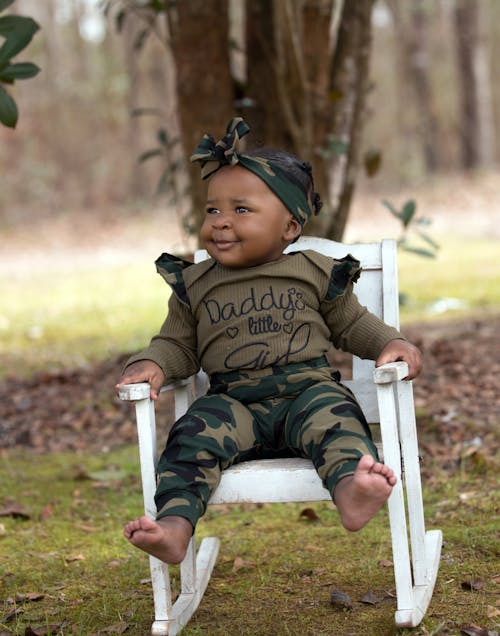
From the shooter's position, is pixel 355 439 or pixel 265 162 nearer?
pixel 355 439

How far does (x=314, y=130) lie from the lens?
5.37 metres

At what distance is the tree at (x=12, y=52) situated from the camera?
355cm

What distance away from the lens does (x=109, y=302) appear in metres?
10.1

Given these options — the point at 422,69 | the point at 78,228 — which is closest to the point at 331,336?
the point at 78,228

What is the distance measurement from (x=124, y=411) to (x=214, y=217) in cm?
293

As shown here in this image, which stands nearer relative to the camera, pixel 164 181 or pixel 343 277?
pixel 343 277

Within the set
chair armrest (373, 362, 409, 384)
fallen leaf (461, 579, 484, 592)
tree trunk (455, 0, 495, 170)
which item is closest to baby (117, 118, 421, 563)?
chair armrest (373, 362, 409, 384)

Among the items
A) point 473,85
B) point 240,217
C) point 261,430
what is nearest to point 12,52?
point 240,217

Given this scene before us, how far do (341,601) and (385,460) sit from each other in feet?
1.74

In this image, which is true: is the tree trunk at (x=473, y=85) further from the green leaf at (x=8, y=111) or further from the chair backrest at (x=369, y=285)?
the chair backrest at (x=369, y=285)

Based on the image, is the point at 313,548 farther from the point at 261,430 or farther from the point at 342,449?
the point at 342,449

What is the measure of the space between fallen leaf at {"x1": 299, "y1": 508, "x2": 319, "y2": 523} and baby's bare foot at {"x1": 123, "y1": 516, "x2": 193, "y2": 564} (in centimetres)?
136

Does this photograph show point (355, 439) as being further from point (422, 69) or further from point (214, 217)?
point (422, 69)

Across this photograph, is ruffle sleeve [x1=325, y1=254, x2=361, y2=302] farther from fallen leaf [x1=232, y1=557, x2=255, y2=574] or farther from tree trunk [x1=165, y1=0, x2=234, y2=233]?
tree trunk [x1=165, y1=0, x2=234, y2=233]
